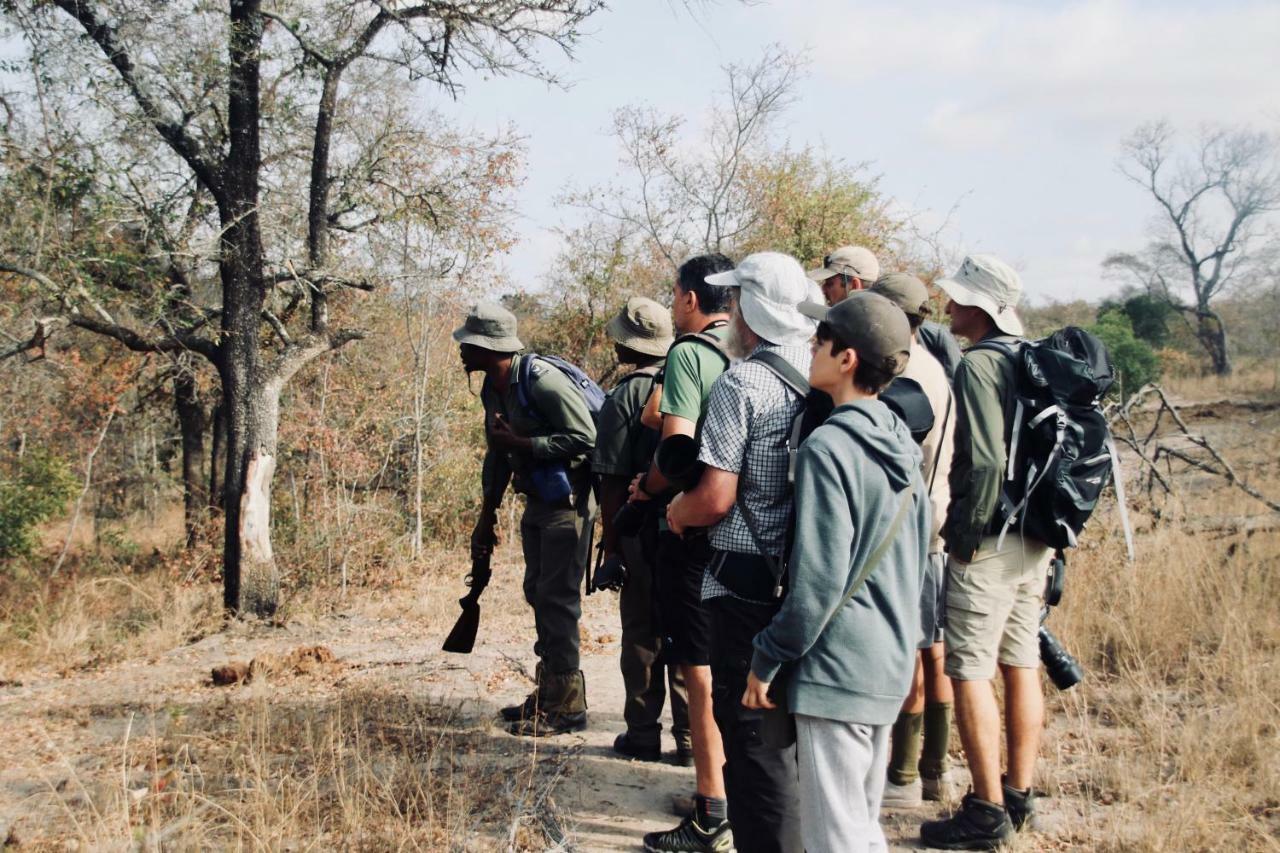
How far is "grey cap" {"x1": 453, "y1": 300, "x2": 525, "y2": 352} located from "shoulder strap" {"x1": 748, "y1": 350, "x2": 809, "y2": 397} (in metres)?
2.04

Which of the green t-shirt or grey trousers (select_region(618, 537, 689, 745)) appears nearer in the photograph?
the green t-shirt

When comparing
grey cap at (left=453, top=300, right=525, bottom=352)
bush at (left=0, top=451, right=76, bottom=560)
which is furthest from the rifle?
bush at (left=0, top=451, right=76, bottom=560)

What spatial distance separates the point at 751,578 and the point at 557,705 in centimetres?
233

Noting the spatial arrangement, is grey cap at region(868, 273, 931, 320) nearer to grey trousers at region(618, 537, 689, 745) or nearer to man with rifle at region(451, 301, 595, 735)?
grey trousers at region(618, 537, 689, 745)

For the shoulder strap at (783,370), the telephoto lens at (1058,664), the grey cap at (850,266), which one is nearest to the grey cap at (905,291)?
the grey cap at (850,266)

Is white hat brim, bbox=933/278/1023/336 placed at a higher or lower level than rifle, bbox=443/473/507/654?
higher

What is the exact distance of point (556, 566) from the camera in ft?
14.8

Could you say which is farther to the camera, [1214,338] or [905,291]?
[1214,338]

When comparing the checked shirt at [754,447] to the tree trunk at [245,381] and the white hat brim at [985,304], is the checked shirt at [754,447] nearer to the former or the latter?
the white hat brim at [985,304]

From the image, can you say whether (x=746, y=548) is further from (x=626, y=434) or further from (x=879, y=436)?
(x=626, y=434)

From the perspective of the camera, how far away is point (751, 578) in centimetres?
255

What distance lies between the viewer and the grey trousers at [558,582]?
4.52 metres

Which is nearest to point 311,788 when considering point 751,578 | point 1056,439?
point 751,578

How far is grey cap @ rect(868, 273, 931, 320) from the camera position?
11.3 feet
